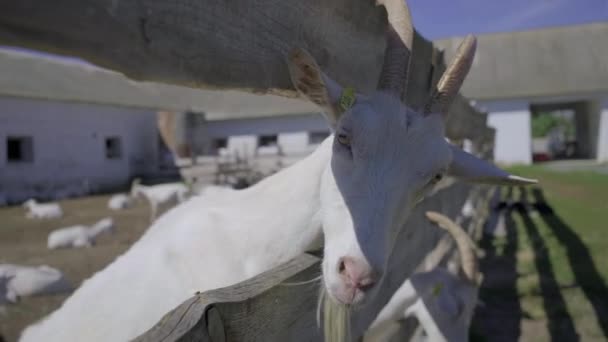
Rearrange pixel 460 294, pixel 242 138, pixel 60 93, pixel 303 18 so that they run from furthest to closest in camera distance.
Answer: pixel 242 138 < pixel 60 93 < pixel 460 294 < pixel 303 18

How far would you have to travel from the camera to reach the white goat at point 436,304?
2.77 meters

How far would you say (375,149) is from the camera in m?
1.30

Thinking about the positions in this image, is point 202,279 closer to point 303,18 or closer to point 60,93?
point 303,18

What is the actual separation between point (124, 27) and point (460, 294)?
115 inches

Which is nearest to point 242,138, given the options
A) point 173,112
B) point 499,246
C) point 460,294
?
point 173,112

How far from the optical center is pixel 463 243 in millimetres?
3061

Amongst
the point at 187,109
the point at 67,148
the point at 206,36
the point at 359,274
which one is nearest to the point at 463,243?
the point at 359,274

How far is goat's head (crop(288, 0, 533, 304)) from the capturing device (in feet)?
3.84

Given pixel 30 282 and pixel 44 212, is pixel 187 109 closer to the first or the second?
pixel 44 212

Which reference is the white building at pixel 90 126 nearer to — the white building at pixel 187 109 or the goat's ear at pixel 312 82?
the white building at pixel 187 109

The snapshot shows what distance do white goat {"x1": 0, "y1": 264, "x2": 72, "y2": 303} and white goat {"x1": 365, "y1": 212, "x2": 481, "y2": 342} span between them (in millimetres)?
3896

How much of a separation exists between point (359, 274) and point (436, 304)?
1985 mm

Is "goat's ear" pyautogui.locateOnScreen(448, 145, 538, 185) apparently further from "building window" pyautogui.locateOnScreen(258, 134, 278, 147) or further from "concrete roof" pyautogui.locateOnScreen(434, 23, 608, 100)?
"building window" pyautogui.locateOnScreen(258, 134, 278, 147)

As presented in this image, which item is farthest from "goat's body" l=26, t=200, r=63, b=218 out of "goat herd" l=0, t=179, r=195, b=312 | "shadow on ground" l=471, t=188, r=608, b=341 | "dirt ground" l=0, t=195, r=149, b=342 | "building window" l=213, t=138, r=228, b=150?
"building window" l=213, t=138, r=228, b=150
